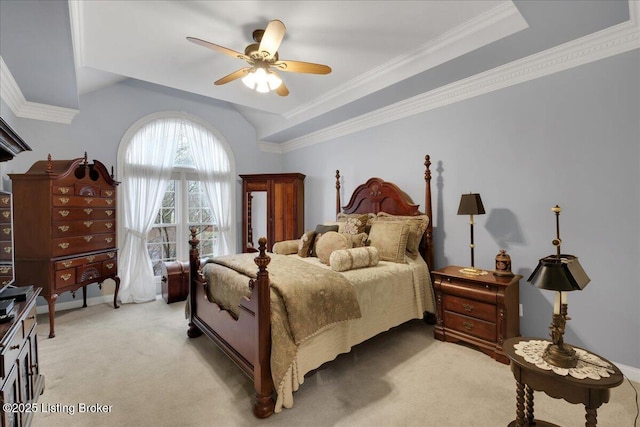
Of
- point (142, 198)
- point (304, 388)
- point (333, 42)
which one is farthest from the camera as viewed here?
point (142, 198)

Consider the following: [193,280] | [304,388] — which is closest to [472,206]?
[304,388]

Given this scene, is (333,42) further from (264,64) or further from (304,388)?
(304,388)

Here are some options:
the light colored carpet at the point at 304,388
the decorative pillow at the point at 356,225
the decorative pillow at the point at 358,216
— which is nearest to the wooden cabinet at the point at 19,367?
the light colored carpet at the point at 304,388

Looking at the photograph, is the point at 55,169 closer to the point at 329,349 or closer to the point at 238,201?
the point at 238,201

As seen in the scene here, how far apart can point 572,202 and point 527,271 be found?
2.38ft

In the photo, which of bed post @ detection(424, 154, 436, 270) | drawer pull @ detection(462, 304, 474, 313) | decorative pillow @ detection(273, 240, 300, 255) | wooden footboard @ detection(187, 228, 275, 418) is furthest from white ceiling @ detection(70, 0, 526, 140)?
drawer pull @ detection(462, 304, 474, 313)

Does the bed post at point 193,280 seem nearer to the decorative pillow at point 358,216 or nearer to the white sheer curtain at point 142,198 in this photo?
the white sheer curtain at point 142,198

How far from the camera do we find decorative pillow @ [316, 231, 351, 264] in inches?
123

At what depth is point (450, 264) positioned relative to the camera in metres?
3.38

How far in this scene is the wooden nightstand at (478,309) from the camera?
2549 millimetres

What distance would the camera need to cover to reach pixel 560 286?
4.65 ft

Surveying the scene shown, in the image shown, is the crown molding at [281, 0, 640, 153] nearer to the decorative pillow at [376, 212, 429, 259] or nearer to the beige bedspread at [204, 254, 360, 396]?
the decorative pillow at [376, 212, 429, 259]

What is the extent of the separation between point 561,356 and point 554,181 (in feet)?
5.78

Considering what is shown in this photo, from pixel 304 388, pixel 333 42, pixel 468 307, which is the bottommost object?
pixel 304 388
